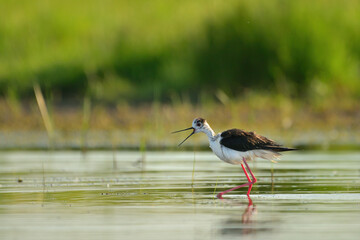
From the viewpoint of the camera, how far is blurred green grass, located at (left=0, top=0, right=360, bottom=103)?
20359 mm

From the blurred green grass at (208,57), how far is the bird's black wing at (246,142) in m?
8.55

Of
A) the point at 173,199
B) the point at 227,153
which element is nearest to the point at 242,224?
the point at 173,199

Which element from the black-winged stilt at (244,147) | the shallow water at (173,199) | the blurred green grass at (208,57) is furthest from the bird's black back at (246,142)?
the blurred green grass at (208,57)

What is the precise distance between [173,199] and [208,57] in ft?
39.1

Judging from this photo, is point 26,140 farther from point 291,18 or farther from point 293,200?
point 293,200

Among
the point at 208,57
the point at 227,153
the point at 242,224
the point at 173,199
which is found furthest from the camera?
the point at 208,57

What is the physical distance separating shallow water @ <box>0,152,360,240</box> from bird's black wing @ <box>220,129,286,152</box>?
0.46m

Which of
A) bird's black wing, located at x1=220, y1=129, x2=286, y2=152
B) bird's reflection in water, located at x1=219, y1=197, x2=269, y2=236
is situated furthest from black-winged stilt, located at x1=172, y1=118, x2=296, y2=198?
bird's reflection in water, located at x1=219, y1=197, x2=269, y2=236

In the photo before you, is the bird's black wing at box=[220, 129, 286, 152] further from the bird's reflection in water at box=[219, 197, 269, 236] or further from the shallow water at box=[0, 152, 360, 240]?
the bird's reflection in water at box=[219, 197, 269, 236]

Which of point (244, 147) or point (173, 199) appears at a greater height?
point (244, 147)

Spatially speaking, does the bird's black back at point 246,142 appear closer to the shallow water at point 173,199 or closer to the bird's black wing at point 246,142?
the bird's black wing at point 246,142

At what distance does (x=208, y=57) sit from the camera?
21.1 meters

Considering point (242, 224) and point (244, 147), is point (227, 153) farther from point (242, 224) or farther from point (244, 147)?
point (242, 224)

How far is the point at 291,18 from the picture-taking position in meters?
20.6
